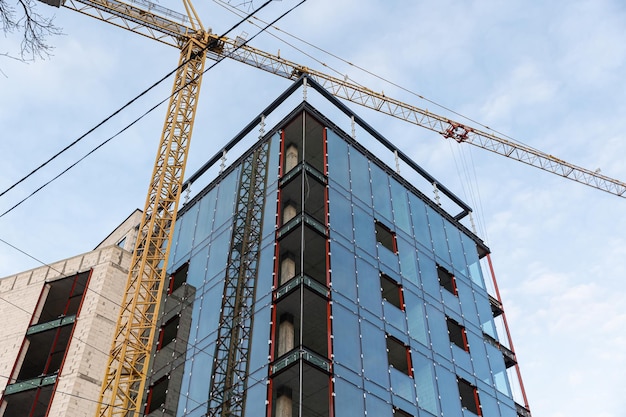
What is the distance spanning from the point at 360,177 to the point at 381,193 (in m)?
2.42

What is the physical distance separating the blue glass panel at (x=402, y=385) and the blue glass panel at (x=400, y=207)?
1297cm

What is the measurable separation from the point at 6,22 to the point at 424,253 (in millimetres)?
41593

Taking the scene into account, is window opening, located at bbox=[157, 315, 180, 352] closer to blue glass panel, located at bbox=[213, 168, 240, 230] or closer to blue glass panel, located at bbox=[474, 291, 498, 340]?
blue glass panel, located at bbox=[213, 168, 240, 230]

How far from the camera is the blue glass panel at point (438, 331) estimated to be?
43.7 m

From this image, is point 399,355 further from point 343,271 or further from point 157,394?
point 157,394

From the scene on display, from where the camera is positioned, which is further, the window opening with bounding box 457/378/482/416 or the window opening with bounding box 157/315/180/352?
the window opening with bounding box 157/315/180/352

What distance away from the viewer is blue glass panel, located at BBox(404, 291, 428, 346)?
42.4 meters

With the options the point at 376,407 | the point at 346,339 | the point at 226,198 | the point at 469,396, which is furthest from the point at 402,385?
the point at 226,198

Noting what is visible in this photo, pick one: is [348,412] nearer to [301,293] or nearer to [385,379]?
[385,379]

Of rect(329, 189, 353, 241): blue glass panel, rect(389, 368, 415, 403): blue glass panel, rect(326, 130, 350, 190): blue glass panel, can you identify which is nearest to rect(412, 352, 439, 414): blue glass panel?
rect(389, 368, 415, 403): blue glass panel

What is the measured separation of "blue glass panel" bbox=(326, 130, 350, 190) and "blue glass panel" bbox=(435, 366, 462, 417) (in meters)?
14.4

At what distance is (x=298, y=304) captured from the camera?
36656mm

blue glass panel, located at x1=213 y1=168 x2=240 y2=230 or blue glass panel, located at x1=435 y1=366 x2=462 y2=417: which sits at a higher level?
blue glass panel, located at x1=213 y1=168 x2=240 y2=230

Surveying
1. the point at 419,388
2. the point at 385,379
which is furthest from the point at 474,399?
the point at 385,379
